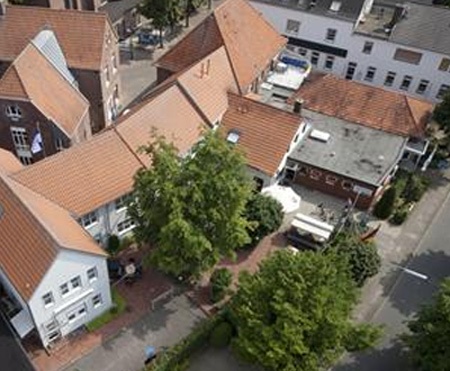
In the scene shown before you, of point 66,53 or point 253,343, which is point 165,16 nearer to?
point 66,53

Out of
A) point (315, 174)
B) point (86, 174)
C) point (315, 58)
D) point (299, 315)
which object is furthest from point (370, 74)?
point (299, 315)

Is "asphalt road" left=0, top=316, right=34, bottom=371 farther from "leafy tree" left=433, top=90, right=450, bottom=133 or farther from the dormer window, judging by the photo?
the dormer window

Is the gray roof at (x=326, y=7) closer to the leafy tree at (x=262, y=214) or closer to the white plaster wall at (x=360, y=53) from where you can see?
the white plaster wall at (x=360, y=53)

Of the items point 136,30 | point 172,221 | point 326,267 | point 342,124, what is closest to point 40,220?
point 172,221

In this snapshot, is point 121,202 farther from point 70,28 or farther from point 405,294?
point 405,294

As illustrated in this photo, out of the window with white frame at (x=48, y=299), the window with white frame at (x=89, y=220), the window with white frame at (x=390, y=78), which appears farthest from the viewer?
the window with white frame at (x=390, y=78)

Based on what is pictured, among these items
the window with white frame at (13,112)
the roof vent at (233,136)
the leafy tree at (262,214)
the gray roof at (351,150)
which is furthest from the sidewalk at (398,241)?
the window with white frame at (13,112)

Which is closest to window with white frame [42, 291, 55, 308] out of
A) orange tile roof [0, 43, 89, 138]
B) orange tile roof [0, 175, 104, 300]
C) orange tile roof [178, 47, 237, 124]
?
orange tile roof [0, 175, 104, 300]
